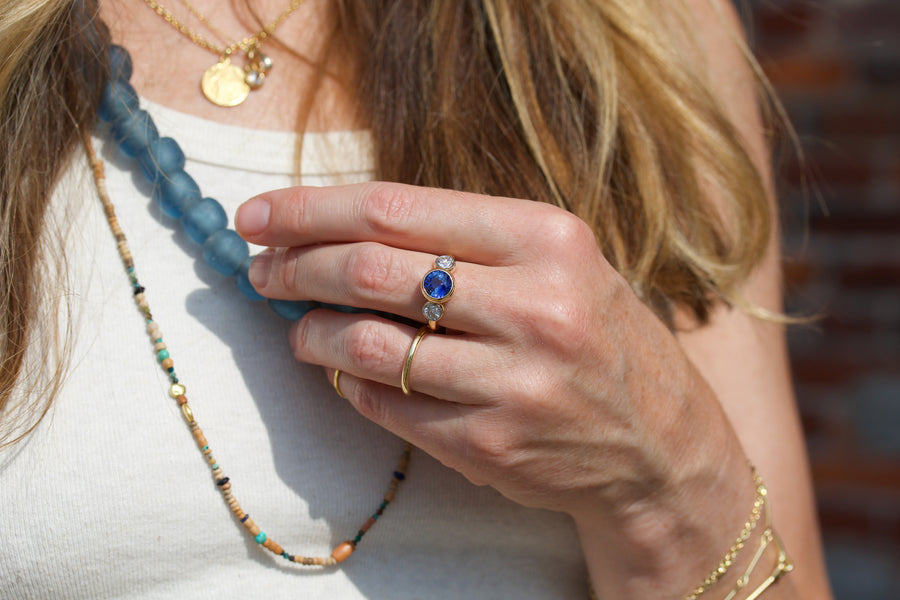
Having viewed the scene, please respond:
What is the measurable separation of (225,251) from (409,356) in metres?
0.26

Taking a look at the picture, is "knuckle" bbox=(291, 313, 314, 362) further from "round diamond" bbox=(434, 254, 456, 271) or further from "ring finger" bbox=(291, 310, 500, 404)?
"round diamond" bbox=(434, 254, 456, 271)

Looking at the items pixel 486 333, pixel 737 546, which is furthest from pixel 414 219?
pixel 737 546

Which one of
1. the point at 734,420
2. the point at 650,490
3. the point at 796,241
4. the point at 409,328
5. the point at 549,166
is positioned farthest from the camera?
the point at 796,241

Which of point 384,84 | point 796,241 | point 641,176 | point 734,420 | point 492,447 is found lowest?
point 796,241

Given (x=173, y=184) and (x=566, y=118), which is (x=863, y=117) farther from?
(x=173, y=184)

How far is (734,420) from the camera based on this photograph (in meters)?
1.07

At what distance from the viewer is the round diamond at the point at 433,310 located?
2.31 ft

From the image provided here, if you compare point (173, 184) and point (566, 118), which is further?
point (566, 118)

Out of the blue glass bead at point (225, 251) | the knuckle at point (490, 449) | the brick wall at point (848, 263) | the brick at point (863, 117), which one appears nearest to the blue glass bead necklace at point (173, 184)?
the blue glass bead at point (225, 251)

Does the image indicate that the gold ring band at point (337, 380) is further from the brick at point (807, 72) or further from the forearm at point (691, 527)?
the brick at point (807, 72)

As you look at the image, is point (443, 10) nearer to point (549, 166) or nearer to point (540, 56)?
point (540, 56)

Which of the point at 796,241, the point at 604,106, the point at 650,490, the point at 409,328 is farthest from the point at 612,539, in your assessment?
the point at 796,241

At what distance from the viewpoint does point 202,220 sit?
0.85 m

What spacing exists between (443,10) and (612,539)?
2.29ft
